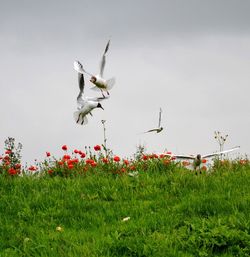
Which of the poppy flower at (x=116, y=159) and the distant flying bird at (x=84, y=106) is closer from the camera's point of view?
the distant flying bird at (x=84, y=106)

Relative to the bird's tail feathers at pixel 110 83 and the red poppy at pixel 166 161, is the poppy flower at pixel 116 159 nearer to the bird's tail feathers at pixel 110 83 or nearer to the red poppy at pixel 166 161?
Result: the red poppy at pixel 166 161

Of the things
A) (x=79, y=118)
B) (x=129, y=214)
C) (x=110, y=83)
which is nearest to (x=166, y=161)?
(x=79, y=118)

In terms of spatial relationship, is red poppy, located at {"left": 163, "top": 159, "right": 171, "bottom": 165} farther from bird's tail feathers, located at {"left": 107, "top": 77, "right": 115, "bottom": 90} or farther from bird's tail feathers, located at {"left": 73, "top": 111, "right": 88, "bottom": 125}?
bird's tail feathers, located at {"left": 107, "top": 77, "right": 115, "bottom": 90}

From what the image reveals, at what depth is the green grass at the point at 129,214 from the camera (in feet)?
24.6

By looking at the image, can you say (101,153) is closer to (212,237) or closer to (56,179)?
(56,179)

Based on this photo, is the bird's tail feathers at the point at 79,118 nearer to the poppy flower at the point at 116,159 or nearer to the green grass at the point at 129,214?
the green grass at the point at 129,214

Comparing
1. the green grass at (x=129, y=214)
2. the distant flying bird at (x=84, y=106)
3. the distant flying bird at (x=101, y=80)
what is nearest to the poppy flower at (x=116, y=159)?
the green grass at (x=129, y=214)

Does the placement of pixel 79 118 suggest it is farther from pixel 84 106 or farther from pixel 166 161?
pixel 166 161

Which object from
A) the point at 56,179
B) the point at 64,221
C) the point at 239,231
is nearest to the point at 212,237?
the point at 239,231

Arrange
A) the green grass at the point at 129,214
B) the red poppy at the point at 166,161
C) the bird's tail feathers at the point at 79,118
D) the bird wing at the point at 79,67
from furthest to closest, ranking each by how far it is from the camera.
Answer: the red poppy at the point at 166,161
the bird's tail feathers at the point at 79,118
the bird wing at the point at 79,67
the green grass at the point at 129,214

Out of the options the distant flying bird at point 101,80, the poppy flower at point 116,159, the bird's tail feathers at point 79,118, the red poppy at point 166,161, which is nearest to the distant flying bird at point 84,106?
the bird's tail feathers at point 79,118

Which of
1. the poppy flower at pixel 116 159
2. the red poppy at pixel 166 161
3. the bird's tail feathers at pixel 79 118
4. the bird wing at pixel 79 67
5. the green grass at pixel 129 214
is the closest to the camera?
the green grass at pixel 129 214

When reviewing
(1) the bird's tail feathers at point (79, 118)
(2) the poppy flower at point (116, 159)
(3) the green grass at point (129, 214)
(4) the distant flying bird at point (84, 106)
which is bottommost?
(3) the green grass at point (129, 214)

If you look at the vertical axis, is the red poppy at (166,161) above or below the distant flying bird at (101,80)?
below
